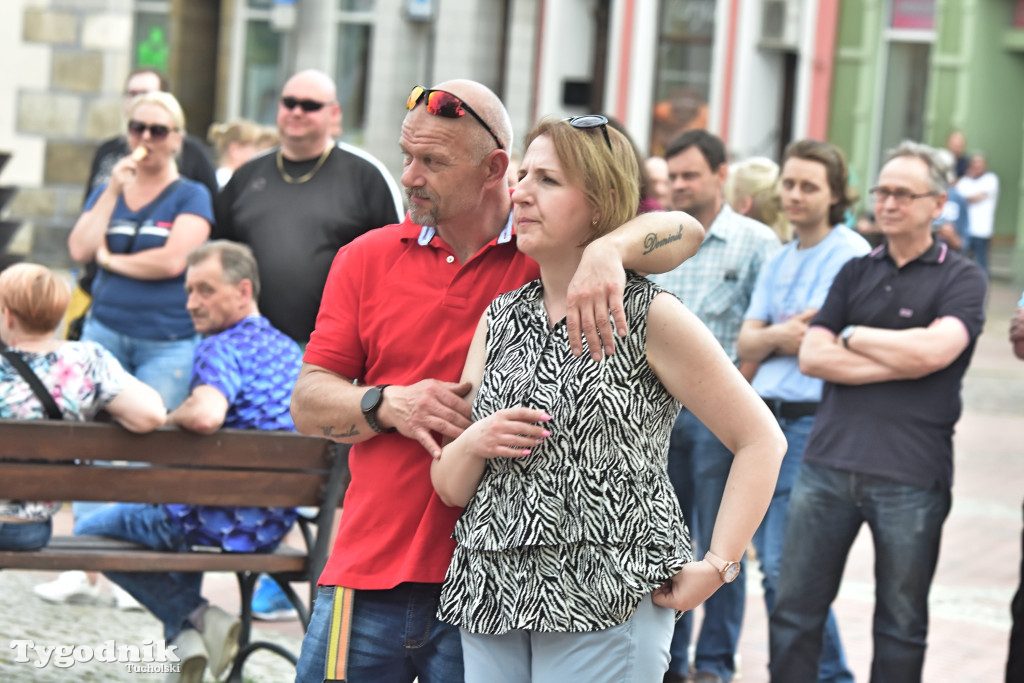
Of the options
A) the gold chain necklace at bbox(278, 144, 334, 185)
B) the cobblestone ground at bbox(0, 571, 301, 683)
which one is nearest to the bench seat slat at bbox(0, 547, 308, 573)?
the cobblestone ground at bbox(0, 571, 301, 683)

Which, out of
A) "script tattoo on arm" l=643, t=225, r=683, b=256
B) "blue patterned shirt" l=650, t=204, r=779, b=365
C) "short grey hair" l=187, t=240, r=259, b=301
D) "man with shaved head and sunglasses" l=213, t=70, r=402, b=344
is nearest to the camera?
"script tattoo on arm" l=643, t=225, r=683, b=256

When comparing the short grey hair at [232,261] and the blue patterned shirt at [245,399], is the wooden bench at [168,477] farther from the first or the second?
the short grey hair at [232,261]

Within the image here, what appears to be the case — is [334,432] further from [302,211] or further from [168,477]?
[302,211]

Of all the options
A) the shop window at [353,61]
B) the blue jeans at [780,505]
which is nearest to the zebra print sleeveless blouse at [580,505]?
the blue jeans at [780,505]

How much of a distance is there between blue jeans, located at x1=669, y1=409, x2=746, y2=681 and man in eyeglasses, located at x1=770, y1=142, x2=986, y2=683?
65 centimetres

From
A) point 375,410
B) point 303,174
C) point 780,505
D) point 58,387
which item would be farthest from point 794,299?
point 375,410

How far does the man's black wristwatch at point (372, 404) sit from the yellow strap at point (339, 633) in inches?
14.5

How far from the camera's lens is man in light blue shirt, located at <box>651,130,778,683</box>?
19.3 feet

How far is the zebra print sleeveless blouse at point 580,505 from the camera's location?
2965 mm

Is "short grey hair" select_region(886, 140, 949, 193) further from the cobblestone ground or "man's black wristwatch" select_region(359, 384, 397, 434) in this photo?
the cobblestone ground

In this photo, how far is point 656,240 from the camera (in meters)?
3.15

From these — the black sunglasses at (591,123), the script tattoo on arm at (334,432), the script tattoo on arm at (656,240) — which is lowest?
the script tattoo on arm at (334,432)

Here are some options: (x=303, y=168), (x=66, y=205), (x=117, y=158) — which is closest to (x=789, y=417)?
(x=303, y=168)

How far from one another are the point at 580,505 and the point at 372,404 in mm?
551
